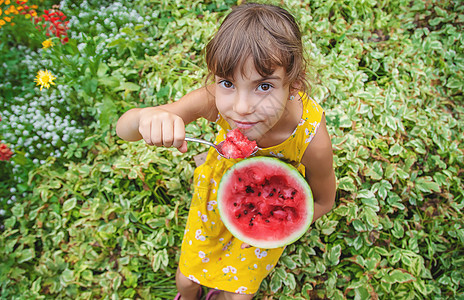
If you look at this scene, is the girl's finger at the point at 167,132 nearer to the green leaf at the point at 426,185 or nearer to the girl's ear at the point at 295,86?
the girl's ear at the point at 295,86

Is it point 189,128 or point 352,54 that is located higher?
point 352,54

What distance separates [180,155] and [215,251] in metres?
0.81

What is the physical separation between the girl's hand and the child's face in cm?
18

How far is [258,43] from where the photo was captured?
1137mm

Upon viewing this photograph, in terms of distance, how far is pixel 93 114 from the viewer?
100 inches

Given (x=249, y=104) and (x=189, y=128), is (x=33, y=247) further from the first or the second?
(x=249, y=104)

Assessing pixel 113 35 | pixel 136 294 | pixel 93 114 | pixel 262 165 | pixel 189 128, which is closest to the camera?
pixel 262 165

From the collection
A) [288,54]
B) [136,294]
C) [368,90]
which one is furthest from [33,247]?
[368,90]

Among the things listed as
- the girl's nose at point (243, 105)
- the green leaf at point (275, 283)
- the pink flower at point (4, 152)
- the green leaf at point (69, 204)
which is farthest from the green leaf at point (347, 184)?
the pink flower at point (4, 152)

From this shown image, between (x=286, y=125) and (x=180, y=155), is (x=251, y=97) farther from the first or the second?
(x=180, y=155)

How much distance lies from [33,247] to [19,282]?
0.22 meters

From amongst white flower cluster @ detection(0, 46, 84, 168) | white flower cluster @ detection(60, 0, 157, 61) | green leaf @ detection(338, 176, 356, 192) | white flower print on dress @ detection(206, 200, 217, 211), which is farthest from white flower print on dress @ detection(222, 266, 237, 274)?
white flower cluster @ detection(60, 0, 157, 61)

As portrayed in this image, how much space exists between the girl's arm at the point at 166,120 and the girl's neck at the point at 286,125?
0.97 ft

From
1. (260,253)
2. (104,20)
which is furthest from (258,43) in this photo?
(104,20)
